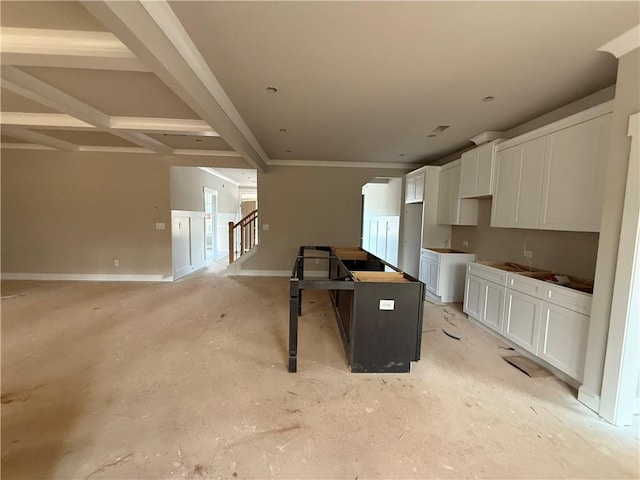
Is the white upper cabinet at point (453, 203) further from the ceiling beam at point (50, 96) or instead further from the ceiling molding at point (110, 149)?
the ceiling molding at point (110, 149)

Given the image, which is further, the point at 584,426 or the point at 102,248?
the point at 102,248

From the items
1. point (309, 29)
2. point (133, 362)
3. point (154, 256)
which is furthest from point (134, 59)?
point (154, 256)

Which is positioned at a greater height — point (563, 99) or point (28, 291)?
point (563, 99)

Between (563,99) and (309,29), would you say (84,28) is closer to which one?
(309,29)

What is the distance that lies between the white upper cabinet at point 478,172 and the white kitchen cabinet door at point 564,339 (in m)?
1.71

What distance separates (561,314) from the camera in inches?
91.4

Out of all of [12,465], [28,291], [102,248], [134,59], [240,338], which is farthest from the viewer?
[102,248]

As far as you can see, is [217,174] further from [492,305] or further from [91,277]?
[492,305]

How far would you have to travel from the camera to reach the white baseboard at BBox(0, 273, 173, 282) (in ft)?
17.4

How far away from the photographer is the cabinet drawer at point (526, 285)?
8.32ft

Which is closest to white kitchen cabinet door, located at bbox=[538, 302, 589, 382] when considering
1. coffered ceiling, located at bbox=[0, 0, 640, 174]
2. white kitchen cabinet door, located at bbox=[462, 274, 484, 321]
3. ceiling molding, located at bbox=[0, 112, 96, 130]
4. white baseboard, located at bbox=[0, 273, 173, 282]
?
white kitchen cabinet door, located at bbox=[462, 274, 484, 321]

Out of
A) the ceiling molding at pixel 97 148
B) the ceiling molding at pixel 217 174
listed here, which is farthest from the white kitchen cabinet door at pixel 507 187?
the ceiling molding at pixel 217 174

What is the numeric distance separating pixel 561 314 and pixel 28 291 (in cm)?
740

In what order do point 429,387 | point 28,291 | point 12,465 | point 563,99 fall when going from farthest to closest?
point 28,291 < point 563,99 < point 429,387 < point 12,465
